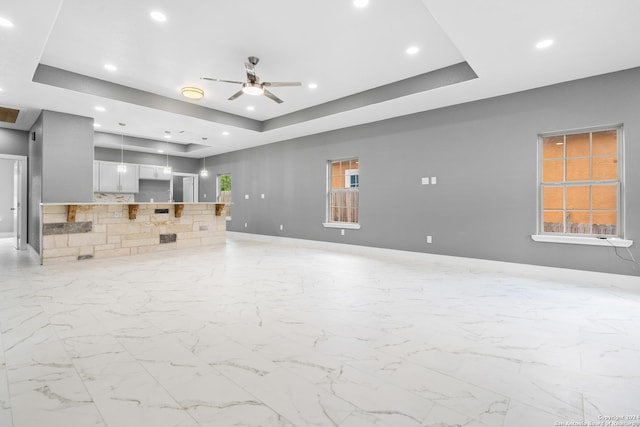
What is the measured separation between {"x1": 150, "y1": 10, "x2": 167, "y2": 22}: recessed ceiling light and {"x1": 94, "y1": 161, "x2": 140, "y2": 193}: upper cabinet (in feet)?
24.7

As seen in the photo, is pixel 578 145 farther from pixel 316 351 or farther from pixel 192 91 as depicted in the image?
pixel 192 91

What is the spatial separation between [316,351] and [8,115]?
759 cm

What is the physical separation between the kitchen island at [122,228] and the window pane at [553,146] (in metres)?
6.74

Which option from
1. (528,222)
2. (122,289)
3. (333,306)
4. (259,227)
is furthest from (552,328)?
(259,227)

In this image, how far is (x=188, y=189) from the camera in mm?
11523

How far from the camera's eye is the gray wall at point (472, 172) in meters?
4.17

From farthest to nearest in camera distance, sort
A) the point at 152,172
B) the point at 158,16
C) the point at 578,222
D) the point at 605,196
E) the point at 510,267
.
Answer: the point at 152,172 → the point at 578,222 → the point at 510,267 → the point at 605,196 → the point at 158,16

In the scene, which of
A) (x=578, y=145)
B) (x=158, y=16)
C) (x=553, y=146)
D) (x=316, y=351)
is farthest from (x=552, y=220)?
(x=158, y=16)

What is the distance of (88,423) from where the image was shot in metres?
1.42

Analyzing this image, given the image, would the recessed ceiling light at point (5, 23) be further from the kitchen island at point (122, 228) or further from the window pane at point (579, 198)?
the window pane at point (579, 198)

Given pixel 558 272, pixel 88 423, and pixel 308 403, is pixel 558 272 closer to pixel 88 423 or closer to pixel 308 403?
pixel 308 403

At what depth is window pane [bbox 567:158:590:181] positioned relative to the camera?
5.70m

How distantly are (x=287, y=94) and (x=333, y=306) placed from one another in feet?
13.2

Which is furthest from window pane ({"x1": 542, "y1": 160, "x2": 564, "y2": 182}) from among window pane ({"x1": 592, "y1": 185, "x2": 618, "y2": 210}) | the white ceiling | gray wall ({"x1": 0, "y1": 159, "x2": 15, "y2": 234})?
gray wall ({"x1": 0, "y1": 159, "x2": 15, "y2": 234})
